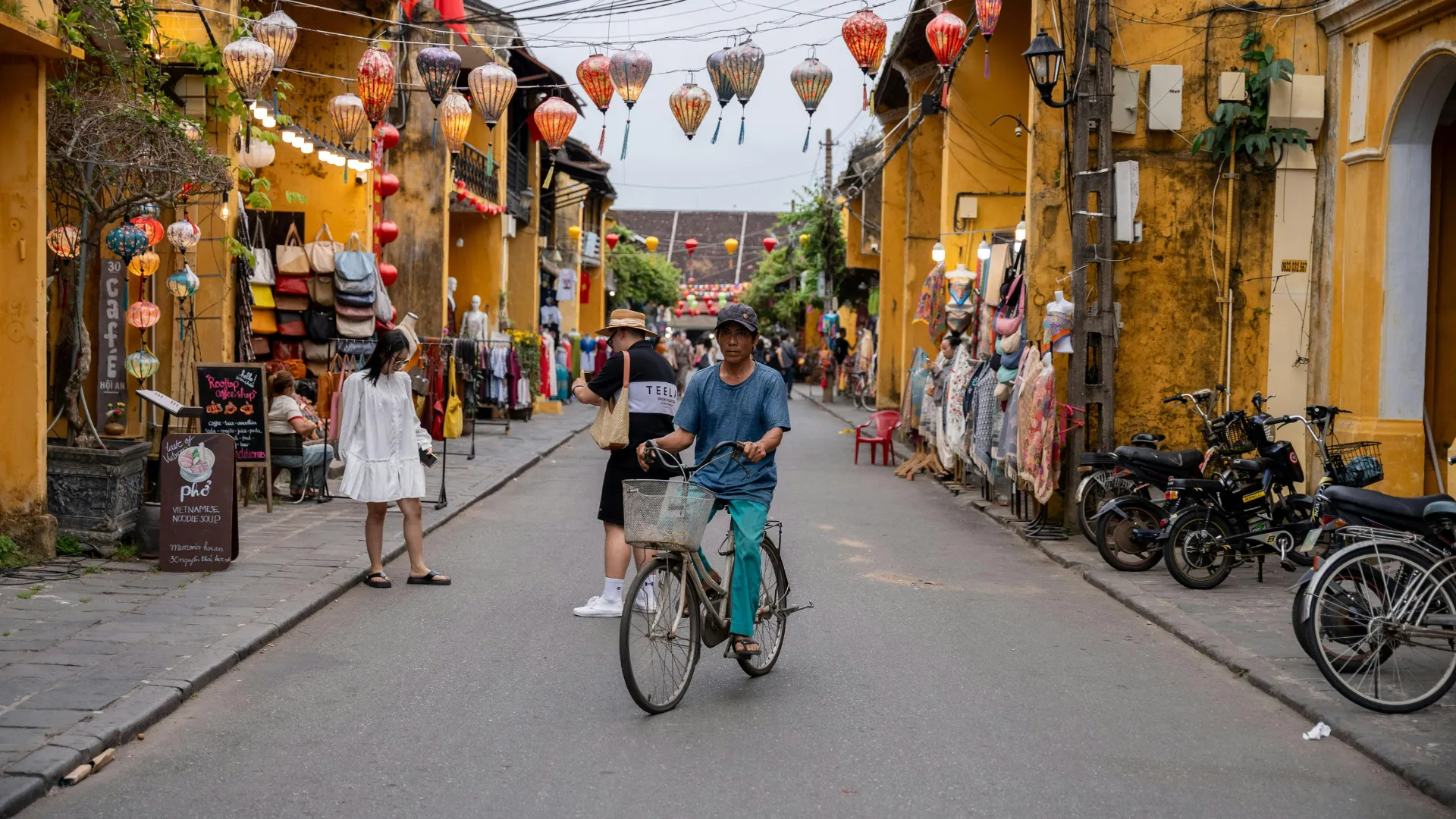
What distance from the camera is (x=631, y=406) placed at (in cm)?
834

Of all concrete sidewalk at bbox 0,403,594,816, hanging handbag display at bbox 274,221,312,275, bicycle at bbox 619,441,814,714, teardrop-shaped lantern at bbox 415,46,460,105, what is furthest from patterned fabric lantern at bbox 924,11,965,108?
hanging handbag display at bbox 274,221,312,275

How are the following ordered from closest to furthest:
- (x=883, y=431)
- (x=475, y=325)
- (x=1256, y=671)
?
(x=1256, y=671) → (x=883, y=431) → (x=475, y=325)

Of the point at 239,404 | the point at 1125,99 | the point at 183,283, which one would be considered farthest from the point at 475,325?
the point at 1125,99

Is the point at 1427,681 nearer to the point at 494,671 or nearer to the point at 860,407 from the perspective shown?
the point at 494,671

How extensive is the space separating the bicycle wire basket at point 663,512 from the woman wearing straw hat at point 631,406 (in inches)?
89.4

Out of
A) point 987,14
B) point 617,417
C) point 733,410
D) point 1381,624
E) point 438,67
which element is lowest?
point 1381,624

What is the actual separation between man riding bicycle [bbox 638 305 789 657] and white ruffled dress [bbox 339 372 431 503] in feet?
10.0

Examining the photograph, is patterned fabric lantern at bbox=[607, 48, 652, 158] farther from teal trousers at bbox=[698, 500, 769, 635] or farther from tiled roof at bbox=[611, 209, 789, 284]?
tiled roof at bbox=[611, 209, 789, 284]

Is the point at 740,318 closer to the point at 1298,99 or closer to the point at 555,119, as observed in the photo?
the point at 555,119

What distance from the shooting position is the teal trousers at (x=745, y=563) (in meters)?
6.42

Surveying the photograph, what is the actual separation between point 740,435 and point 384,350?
11.4ft

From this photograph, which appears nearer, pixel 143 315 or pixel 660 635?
pixel 660 635

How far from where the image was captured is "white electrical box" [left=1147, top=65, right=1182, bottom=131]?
1278cm

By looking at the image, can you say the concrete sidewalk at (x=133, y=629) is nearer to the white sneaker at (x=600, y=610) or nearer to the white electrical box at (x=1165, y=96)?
the white sneaker at (x=600, y=610)
